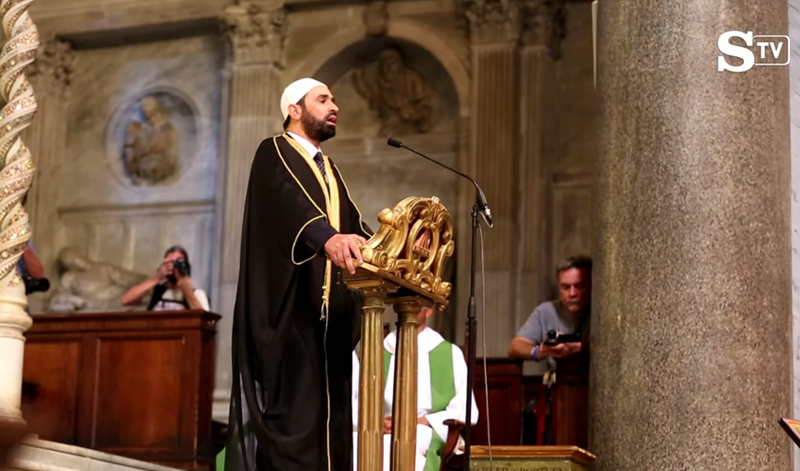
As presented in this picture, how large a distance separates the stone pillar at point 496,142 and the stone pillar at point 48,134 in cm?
454

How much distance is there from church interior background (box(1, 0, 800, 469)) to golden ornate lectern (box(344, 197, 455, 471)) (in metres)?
6.40

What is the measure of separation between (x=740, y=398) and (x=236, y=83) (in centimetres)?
854

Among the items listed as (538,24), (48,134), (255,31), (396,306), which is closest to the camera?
(396,306)

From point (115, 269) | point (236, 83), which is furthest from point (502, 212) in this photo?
point (115, 269)

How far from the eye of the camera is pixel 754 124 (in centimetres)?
593

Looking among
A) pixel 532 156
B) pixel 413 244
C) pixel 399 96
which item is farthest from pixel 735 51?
pixel 399 96

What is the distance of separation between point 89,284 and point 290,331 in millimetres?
8344

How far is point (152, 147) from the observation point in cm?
1385

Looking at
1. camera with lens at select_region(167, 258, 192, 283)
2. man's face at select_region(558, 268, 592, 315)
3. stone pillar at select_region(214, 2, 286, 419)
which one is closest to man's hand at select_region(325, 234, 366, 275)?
man's face at select_region(558, 268, 592, 315)

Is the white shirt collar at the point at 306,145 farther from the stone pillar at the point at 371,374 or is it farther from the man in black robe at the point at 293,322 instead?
the stone pillar at the point at 371,374

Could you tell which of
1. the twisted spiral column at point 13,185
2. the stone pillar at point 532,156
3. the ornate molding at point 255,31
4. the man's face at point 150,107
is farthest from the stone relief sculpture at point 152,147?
the twisted spiral column at point 13,185

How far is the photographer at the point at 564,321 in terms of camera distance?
23.4 feet

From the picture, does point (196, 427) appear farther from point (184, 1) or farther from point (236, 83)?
point (184, 1)

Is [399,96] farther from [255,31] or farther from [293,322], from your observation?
[293,322]
